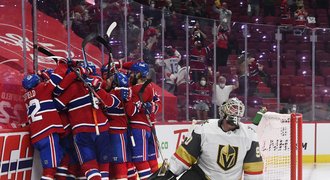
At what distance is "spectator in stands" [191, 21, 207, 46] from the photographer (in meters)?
8.35

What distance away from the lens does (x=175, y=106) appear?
8117mm

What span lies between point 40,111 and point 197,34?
4.21 m

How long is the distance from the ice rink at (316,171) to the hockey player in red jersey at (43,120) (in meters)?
3.64

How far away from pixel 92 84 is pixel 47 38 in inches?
40.9

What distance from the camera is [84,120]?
15.7ft

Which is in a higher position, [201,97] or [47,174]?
[201,97]

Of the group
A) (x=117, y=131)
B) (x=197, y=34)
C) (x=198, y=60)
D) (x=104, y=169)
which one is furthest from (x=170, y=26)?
(x=104, y=169)

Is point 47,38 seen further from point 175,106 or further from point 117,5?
point 175,106

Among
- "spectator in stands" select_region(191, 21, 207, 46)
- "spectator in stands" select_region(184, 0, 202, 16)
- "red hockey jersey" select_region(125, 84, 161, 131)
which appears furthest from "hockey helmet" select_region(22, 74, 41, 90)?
"spectator in stands" select_region(184, 0, 202, 16)

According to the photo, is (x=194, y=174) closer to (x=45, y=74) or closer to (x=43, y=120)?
(x=43, y=120)

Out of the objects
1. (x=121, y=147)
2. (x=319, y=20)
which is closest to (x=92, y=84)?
(x=121, y=147)

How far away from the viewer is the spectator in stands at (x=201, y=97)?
8.30m

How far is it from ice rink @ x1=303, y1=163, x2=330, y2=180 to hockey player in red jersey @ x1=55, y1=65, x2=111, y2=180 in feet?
10.6

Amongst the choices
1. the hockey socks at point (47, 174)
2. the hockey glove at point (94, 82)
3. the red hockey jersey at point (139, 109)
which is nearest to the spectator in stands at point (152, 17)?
the red hockey jersey at point (139, 109)
